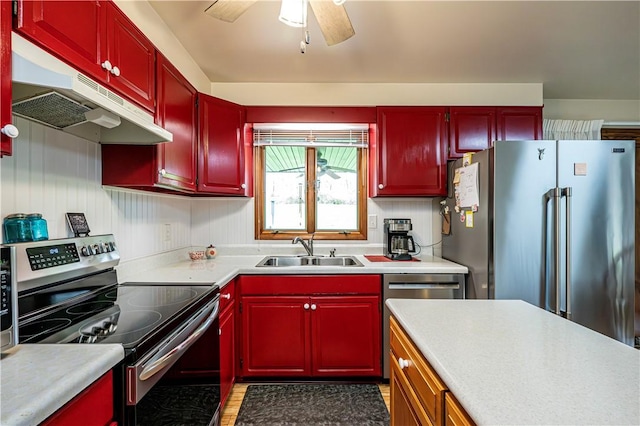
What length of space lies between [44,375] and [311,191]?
226 centimetres

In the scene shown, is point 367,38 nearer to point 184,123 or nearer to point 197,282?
point 184,123

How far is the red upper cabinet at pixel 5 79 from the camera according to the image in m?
0.78

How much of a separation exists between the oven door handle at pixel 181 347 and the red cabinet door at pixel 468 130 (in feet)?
6.99

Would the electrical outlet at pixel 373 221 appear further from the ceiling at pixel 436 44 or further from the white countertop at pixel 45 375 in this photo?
the white countertop at pixel 45 375

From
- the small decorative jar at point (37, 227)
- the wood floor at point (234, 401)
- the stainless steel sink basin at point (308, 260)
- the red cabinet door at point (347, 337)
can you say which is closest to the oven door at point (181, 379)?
the wood floor at point (234, 401)

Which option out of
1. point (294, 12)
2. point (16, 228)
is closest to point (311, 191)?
point (294, 12)

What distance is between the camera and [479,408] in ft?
1.88

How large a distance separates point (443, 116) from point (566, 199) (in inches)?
42.8

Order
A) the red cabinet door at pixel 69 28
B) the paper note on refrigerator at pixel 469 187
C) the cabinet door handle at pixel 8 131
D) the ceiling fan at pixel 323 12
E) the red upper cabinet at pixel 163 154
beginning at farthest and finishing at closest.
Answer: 1. the paper note on refrigerator at pixel 469 187
2. the red upper cabinet at pixel 163 154
3. the ceiling fan at pixel 323 12
4. the red cabinet door at pixel 69 28
5. the cabinet door handle at pixel 8 131

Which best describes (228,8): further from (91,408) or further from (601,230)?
(601,230)

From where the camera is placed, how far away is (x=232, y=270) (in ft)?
6.56

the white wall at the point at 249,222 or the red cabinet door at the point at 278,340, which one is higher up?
the white wall at the point at 249,222

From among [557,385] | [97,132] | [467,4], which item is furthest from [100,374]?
[467,4]

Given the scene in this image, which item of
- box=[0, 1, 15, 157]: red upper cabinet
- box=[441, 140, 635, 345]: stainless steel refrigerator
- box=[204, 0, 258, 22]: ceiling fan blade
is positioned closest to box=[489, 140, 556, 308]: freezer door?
box=[441, 140, 635, 345]: stainless steel refrigerator
